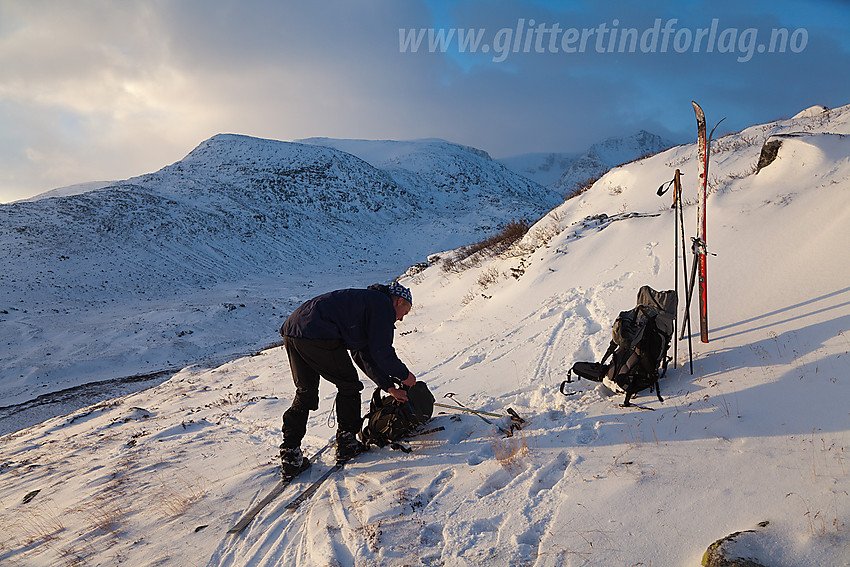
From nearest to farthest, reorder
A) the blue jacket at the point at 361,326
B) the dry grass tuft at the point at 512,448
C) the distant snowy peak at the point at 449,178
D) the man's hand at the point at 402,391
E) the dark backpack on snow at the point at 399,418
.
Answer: the dry grass tuft at the point at 512,448 → the blue jacket at the point at 361,326 → the man's hand at the point at 402,391 → the dark backpack on snow at the point at 399,418 → the distant snowy peak at the point at 449,178

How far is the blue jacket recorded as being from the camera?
4.05 m

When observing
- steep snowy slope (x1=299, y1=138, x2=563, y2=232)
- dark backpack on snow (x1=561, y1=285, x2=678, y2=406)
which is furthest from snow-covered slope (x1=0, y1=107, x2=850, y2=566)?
steep snowy slope (x1=299, y1=138, x2=563, y2=232)

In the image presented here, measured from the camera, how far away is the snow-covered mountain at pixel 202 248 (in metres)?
18.2

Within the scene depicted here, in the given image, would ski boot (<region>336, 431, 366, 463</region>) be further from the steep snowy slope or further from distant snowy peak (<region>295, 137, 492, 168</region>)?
distant snowy peak (<region>295, 137, 492, 168</region>)

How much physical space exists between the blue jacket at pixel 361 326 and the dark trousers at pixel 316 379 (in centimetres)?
13

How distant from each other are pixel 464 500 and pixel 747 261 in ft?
19.6

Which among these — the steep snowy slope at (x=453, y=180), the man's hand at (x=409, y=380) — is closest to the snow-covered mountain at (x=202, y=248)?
the steep snowy slope at (x=453, y=180)

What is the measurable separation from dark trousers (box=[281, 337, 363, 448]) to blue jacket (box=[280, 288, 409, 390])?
0.13 m

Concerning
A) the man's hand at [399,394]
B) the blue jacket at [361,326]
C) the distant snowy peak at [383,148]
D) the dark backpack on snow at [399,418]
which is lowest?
the dark backpack on snow at [399,418]

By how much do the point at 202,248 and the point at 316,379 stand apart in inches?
1462

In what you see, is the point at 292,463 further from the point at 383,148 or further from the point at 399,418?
the point at 383,148

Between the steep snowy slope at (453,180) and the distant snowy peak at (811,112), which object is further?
the steep snowy slope at (453,180)

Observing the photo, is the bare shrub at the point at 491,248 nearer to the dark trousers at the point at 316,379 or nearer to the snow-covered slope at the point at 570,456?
the snow-covered slope at the point at 570,456

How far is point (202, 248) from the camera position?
3631 centimetres
